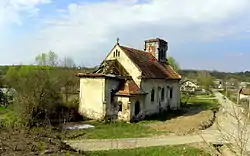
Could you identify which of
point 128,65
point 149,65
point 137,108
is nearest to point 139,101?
point 137,108

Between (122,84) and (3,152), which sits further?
(122,84)

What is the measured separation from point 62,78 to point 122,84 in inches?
586

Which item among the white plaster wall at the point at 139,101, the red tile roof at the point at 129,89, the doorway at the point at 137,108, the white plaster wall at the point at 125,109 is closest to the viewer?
the white plaster wall at the point at 125,109

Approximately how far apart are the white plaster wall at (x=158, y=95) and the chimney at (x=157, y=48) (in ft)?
13.1

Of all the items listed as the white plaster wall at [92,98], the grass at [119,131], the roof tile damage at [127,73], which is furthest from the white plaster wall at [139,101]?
the white plaster wall at [92,98]

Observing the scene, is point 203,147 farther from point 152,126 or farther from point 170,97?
point 170,97

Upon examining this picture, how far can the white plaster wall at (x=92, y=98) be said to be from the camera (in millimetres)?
35438

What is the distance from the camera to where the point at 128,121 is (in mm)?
35031

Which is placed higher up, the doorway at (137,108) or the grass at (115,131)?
the doorway at (137,108)

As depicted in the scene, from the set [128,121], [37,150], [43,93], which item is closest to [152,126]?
[128,121]

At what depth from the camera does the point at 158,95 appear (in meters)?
42.5

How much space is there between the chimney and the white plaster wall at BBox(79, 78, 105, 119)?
45.1 feet

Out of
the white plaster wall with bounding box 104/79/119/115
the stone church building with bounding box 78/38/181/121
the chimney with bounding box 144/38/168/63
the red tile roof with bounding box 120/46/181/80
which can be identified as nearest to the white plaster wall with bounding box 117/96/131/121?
the stone church building with bounding box 78/38/181/121

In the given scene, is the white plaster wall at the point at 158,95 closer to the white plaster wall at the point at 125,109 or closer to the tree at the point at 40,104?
the white plaster wall at the point at 125,109
